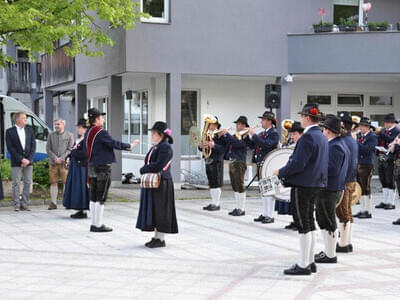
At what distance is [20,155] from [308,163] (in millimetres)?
7174

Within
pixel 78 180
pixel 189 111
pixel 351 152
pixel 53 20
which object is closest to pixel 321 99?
pixel 189 111

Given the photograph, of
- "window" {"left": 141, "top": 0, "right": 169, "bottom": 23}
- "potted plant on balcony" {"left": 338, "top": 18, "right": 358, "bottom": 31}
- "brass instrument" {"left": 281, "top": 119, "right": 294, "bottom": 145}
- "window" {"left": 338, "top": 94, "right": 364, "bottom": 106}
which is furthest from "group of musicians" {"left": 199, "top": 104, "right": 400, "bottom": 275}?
"window" {"left": 338, "top": 94, "right": 364, "bottom": 106}

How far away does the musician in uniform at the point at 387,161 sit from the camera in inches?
507

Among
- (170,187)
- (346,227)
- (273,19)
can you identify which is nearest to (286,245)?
(346,227)

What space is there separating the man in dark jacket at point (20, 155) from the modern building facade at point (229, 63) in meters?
4.77

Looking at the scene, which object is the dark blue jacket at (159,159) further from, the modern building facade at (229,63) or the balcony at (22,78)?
the balcony at (22,78)

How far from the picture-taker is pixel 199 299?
612 cm

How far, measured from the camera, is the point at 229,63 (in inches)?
686

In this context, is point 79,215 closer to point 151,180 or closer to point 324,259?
point 151,180

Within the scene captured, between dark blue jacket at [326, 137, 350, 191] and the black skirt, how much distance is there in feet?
7.49

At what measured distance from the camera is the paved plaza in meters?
6.44

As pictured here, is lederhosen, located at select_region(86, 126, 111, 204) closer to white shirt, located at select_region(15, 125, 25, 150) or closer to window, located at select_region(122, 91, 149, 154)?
white shirt, located at select_region(15, 125, 25, 150)

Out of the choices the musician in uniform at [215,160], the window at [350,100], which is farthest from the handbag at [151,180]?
the window at [350,100]

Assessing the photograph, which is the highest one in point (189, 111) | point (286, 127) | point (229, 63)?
point (229, 63)
